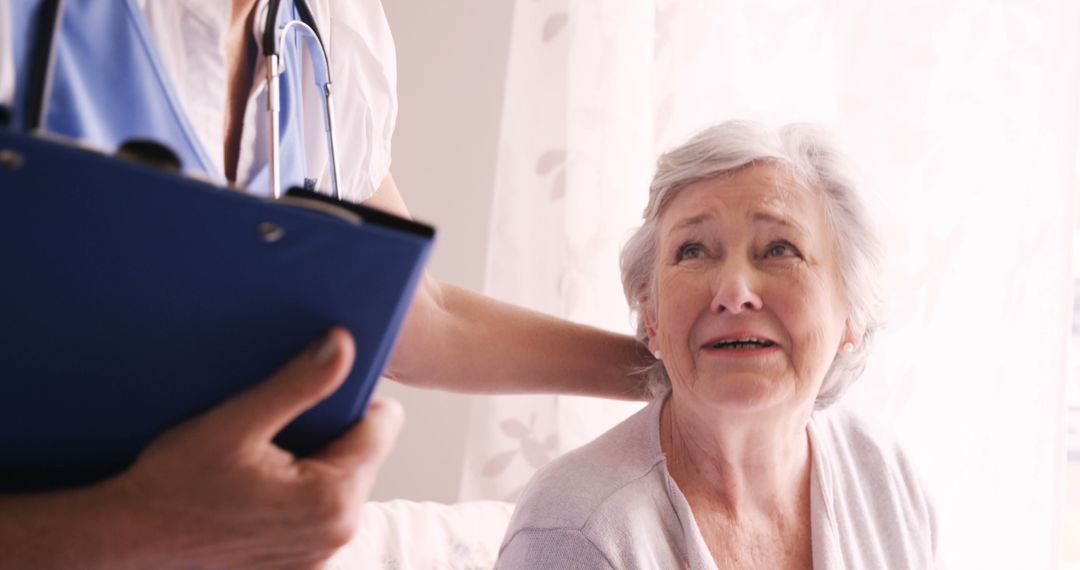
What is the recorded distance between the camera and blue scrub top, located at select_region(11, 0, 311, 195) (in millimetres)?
764

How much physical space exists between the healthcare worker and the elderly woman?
7.4 inches

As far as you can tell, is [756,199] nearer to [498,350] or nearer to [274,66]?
[498,350]

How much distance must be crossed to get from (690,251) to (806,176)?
19cm

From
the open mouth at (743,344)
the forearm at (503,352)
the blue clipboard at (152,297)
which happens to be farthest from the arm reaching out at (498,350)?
the blue clipboard at (152,297)

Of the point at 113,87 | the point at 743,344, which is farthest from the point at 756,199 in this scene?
the point at 113,87

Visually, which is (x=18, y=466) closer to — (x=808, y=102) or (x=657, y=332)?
(x=657, y=332)

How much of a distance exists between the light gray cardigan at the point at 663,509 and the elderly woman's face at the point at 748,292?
0.13 m

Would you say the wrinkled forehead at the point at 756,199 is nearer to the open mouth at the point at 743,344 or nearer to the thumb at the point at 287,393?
the open mouth at the point at 743,344

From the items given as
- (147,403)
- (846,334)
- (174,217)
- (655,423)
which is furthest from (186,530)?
(846,334)

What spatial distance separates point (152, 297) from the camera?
1.77ft

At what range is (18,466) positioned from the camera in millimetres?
612

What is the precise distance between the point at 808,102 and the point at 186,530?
5.33ft

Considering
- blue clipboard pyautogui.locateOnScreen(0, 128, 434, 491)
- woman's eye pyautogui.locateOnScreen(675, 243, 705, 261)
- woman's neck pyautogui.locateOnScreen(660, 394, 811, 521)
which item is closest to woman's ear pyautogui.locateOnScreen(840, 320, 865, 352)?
woman's neck pyautogui.locateOnScreen(660, 394, 811, 521)

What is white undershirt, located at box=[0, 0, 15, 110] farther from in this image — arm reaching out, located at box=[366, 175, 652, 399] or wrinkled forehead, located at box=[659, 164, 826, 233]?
wrinkled forehead, located at box=[659, 164, 826, 233]
